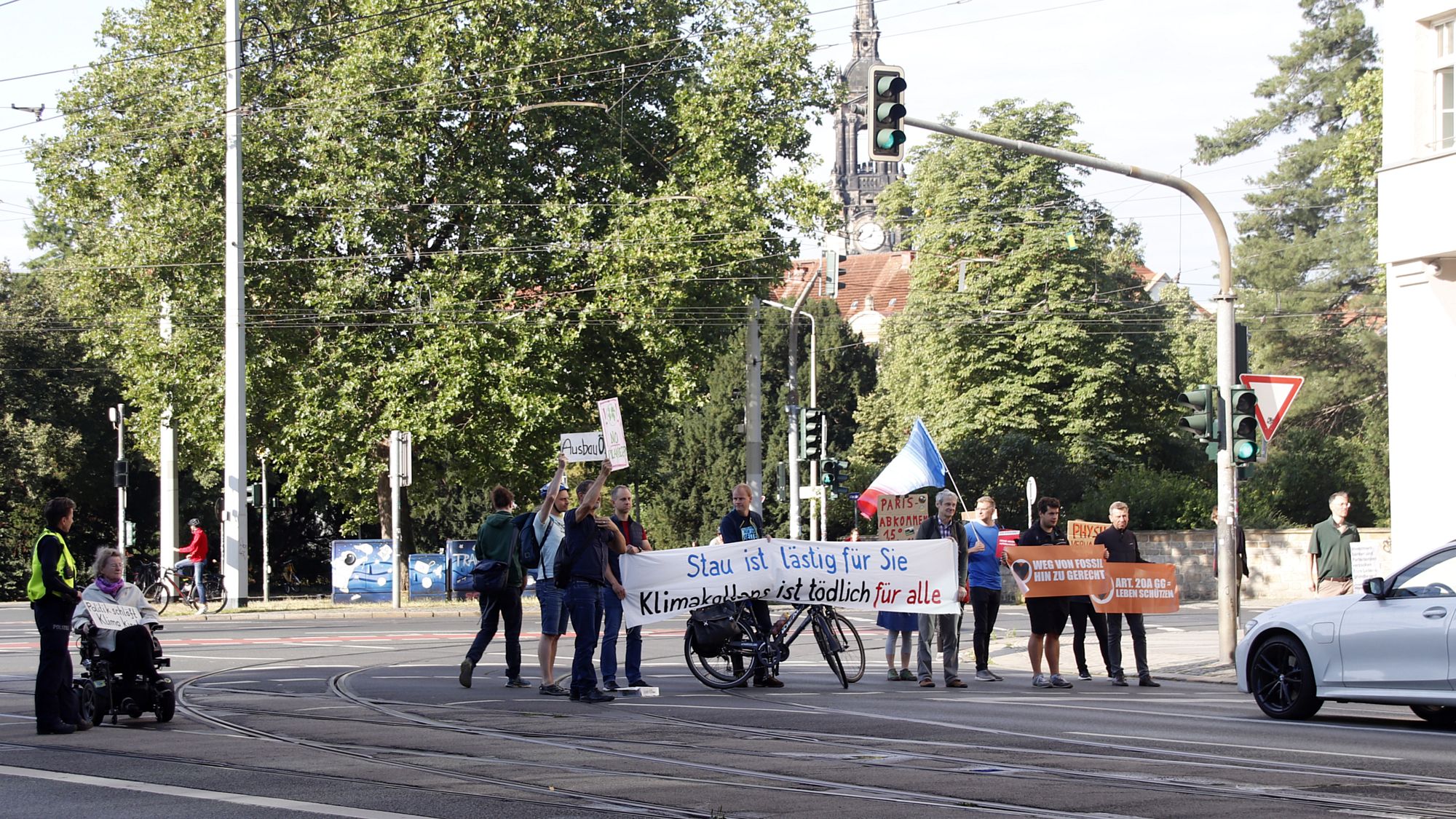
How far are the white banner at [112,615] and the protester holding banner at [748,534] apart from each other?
204 inches

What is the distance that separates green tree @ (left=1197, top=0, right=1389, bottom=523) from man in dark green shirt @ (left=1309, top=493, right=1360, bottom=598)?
3226 cm

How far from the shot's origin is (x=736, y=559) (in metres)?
14.8

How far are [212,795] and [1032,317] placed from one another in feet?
147

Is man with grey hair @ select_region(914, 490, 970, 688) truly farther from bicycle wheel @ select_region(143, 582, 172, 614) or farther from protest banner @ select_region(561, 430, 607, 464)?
bicycle wheel @ select_region(143, 582, 172, 614)

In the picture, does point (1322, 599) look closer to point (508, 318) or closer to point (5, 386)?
point (508, 318)

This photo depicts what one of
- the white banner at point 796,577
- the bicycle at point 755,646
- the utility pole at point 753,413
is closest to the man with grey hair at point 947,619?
the white banner at point 796,577

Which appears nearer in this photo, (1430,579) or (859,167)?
(1430,579)

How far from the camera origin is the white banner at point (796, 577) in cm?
1462

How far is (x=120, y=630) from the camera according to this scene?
11.8 metres

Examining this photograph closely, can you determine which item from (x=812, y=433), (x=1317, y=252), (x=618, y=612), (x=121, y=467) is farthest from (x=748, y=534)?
(x=1317, y=252)

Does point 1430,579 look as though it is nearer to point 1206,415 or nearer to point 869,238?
point 1206,415

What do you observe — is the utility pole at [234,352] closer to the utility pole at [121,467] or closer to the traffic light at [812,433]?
the utility pole at [121,467]

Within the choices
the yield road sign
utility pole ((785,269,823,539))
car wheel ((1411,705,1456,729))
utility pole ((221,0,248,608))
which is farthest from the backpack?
utility pole ((785,269,823,539))

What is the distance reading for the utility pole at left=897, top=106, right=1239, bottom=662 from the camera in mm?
16844
